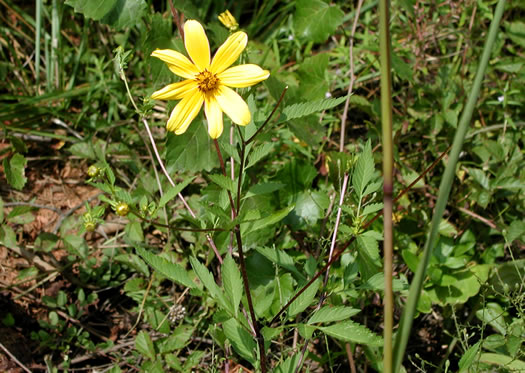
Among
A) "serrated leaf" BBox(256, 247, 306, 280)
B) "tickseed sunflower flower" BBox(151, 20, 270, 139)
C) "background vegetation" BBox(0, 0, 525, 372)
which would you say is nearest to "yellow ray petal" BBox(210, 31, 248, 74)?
"tickseed sunflower flower" BBox(151, 20, 270, 139)

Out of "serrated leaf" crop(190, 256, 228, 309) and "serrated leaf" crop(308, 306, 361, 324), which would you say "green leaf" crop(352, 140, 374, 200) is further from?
"serrated leaf" crop(190, 256, 228, 309)

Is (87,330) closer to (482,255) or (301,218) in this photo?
(301,218)

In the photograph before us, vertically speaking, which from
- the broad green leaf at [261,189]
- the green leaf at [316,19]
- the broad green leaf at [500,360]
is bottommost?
the broad green leaf at [500,360]

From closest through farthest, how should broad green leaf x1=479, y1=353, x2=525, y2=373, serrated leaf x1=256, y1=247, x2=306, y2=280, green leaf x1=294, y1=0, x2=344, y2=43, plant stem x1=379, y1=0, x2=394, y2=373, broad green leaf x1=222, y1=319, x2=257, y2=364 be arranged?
plant stem x1=379, y1=0, x2=394, y2=373 → broad green leaf x1=222, y1=319, x2=257, y2=364 → serrated leaf x1=256, y1=247, x2=306, y2=280 → broad green leaf x1=479, y1=353, x2=525, y2=373 → green leaf x1=294, y1=0, x2=344, y2=43

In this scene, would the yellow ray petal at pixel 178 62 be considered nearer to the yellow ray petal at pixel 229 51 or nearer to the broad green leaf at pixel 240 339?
the yellow ray petal at pixel 229 51

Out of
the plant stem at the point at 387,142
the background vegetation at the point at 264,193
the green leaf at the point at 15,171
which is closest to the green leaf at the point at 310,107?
the background vegetation at the point at 264,193

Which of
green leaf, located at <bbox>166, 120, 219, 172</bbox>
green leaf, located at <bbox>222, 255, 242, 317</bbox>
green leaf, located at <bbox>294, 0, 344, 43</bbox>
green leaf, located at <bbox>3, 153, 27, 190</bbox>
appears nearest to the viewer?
green leaf, located at <bbox>222, 255, 242, 317</bbox>

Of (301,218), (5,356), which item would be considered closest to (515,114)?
(301,218)
